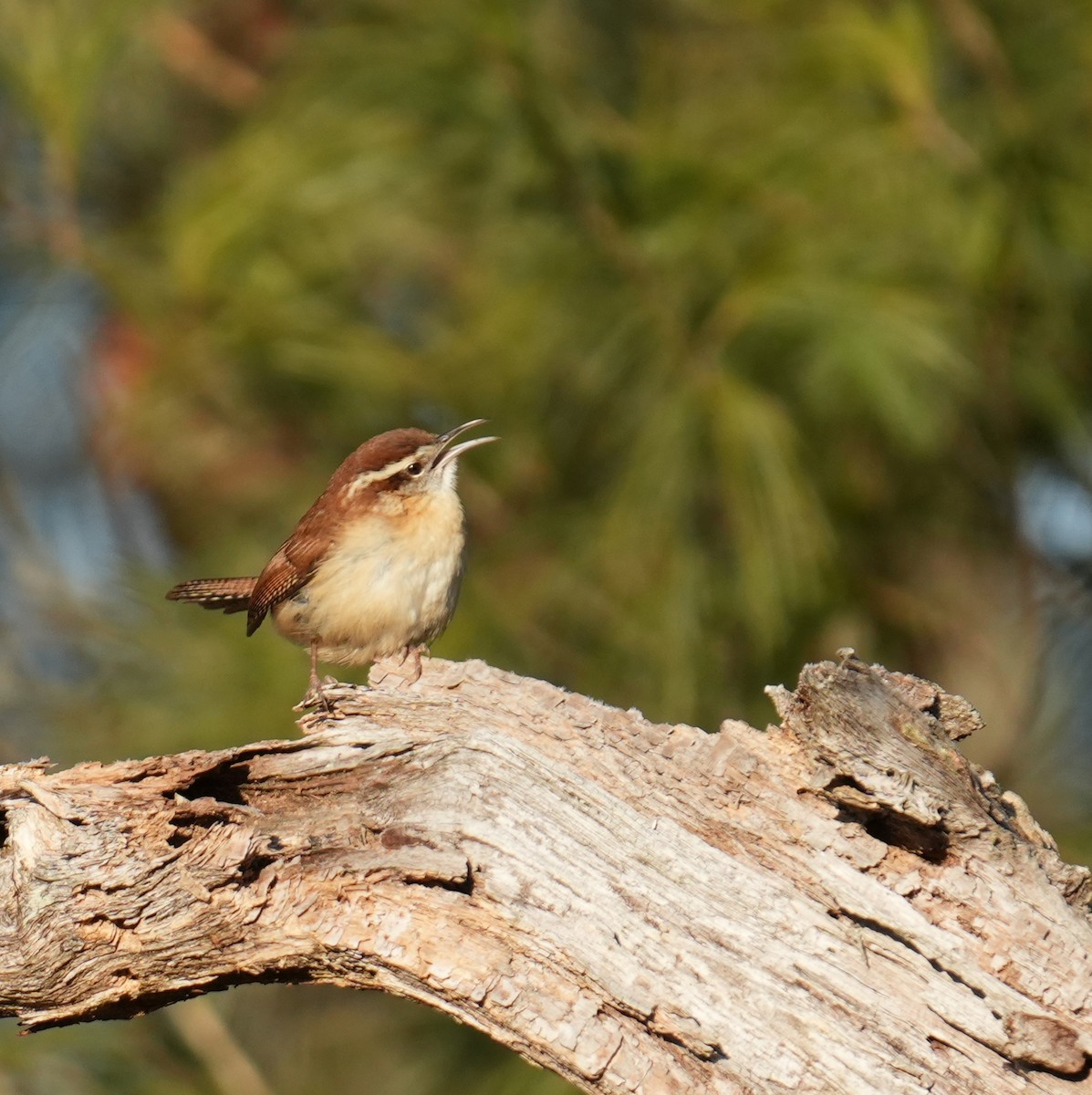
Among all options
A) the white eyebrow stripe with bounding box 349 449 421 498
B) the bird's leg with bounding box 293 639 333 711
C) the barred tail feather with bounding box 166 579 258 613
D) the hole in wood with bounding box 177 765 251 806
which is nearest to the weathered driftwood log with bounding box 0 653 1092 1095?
the hole in wood with bounding box 177 765 251 806

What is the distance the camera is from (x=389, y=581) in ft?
14.1

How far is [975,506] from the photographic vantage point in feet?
17.1

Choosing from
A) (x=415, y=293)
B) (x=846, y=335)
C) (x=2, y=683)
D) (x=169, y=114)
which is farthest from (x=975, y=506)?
(x=169, y=114)

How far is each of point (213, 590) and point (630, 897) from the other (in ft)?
7.70

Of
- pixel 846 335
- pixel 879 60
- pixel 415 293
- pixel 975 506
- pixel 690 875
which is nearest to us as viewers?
pixel 690 875

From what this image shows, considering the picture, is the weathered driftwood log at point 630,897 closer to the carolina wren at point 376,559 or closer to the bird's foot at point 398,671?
the bird's foot at point 398,671

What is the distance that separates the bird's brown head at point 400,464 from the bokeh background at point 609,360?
406 millimetres

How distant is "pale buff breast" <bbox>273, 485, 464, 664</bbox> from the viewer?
427 cm

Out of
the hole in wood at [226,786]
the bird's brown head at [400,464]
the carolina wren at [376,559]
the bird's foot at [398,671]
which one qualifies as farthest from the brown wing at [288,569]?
the hole in wood at [226,786]

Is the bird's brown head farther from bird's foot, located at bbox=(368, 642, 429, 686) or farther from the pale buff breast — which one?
bird's foot, located at bbox=(368, 642, 429, 686)

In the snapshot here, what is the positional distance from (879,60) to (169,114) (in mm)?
3451

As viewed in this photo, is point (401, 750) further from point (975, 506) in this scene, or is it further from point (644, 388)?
point (975, 506)

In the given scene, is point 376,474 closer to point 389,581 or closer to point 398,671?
point 389,581

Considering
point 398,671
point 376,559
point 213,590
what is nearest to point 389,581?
point 376,559
